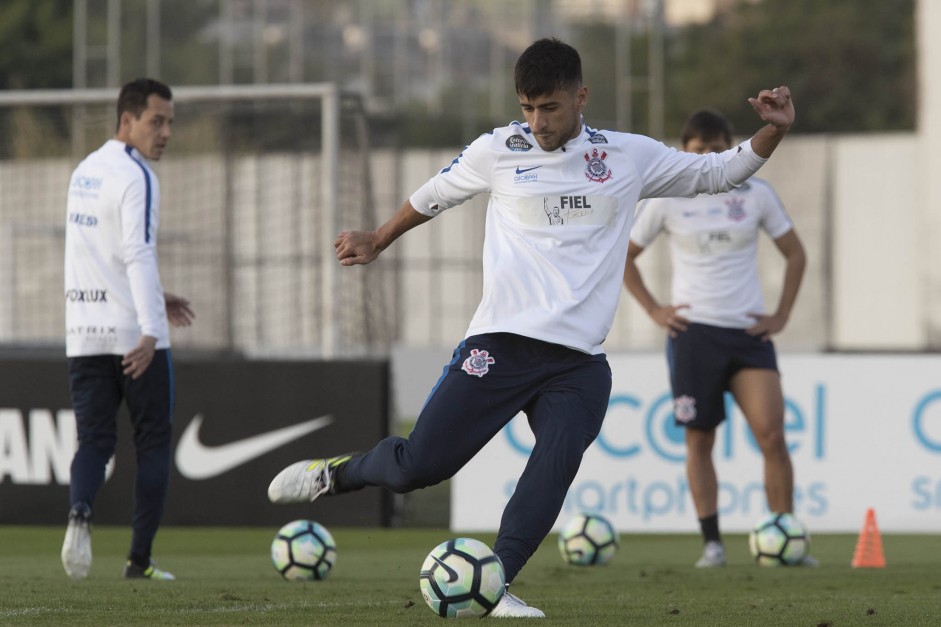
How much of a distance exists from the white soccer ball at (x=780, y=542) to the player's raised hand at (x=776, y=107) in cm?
346

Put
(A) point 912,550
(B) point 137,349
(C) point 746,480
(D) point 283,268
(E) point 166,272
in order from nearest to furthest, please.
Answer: (B) point 137,349, (A) point 912,550, (C) point 746,480, (D) point 283,268, (E) point 166,272

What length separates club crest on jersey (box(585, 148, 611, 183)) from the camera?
5703mm

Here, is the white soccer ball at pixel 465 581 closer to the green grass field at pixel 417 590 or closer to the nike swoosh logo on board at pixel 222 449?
the green grass field at pixel 417 590

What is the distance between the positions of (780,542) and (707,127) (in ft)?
7.37

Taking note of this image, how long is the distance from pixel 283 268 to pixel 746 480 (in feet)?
27.8

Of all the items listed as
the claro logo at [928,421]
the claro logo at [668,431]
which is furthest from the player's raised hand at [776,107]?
the claro logo at [928,421]

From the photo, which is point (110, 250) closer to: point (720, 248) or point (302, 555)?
point (302, 555)

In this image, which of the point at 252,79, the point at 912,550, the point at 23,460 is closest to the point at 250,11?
the point at 252,79

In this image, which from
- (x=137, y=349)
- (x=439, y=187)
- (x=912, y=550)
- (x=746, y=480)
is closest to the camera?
(x=439, y=187)

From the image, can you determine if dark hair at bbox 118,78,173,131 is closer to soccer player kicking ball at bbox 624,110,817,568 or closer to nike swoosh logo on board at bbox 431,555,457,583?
soccer player kicking ball at bbox 624,110,817,568

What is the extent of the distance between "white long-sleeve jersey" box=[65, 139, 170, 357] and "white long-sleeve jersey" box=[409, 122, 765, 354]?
6.98ft

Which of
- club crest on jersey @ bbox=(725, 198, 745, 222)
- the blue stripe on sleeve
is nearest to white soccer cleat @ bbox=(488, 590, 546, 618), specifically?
the blue stripe on sleeve

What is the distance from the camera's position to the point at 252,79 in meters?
32.6

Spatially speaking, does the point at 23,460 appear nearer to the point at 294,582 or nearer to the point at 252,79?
the point at 294,582
